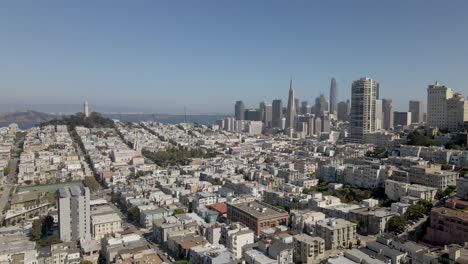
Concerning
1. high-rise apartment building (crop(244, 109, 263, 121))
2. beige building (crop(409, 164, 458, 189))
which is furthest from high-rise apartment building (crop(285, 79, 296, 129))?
beige building (crop(409, 164, 458, 189))

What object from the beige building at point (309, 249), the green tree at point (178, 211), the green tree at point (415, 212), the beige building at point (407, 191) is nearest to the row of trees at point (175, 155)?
the green tree at point (178, 211)

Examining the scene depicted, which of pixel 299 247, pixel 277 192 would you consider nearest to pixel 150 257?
pixel 299 247

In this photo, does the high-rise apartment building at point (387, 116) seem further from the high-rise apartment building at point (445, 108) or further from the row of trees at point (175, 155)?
the row of trees at point (175, 155)

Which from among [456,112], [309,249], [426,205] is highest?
[456,112]

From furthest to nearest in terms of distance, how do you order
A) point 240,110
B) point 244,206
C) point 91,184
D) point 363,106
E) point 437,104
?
point 240,110 < point 363,106 < point 437,104 < point 91,184 < point 244,206

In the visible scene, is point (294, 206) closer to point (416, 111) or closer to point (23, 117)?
point (416, 111)

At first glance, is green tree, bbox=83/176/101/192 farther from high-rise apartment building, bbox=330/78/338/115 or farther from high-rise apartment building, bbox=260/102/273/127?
high-rise apartment building, bbox=330/78/338/115

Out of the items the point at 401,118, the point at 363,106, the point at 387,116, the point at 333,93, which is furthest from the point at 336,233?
the point at 333,93
